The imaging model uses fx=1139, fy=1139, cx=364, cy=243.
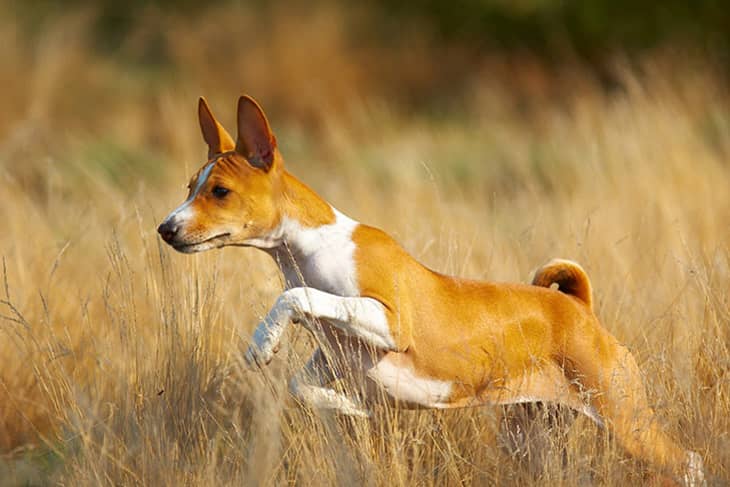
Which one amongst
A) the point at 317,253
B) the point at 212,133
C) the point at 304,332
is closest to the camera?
the point at 317,253

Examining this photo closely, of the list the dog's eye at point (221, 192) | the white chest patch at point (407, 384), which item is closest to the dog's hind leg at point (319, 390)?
the white chest patch at point (407, 384)

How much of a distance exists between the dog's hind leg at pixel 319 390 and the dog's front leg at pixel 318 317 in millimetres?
289

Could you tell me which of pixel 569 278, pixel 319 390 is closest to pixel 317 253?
pixel 319 390

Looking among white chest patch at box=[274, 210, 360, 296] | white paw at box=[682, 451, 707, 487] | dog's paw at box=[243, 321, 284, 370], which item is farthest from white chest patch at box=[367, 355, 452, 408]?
white paw at box=[682, 451, 707, 487]

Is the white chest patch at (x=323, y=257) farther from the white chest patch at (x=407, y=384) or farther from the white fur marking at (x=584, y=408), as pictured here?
the white fur marking at (x=584, y=408)

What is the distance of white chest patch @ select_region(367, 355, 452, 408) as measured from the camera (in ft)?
13.3

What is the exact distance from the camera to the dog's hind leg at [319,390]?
4164 millimetres

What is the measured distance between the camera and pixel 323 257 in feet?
13.3

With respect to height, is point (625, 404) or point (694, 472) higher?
point (625, 404)

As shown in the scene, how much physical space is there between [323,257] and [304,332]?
1.10 meters

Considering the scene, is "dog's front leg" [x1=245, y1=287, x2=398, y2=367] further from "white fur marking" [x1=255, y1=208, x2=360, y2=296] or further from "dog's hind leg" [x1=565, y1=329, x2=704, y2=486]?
"dog's hind leg" [x1=565, y1=329, x2=704, y2=486]

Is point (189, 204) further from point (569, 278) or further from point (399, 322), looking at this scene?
point (569, 278)

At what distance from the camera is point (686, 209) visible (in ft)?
25.7

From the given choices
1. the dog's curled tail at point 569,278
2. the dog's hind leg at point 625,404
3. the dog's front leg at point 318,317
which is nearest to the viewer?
the dog's front leg at point 318,317
